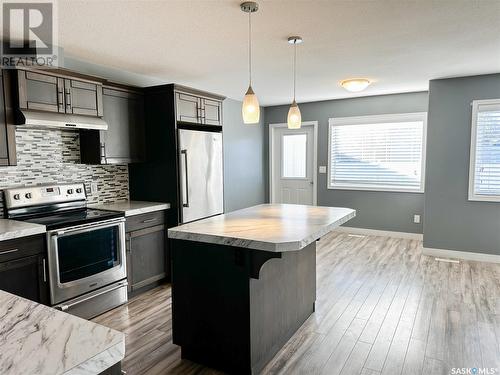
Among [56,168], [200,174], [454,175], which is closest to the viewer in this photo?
[56,168]

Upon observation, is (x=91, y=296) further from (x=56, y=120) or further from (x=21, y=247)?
(x=56, y=120)

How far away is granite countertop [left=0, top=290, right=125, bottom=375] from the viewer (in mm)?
763

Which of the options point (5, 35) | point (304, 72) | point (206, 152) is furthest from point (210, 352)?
point (304, 72)

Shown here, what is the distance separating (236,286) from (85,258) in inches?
61.8

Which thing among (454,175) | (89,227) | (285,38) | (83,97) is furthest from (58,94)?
(454,175)

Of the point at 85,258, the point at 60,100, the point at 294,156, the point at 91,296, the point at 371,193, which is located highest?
the point at 60,100

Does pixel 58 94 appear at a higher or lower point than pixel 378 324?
higher

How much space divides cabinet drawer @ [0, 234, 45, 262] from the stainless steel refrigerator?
1.40 metres

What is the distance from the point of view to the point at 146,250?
3547 millimetres

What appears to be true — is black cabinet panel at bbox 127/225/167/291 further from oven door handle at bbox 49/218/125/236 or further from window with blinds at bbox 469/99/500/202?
window with blinds at bbox 469/99/500/202

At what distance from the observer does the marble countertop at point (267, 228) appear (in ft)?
6.23

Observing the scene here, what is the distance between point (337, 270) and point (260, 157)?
325 cm

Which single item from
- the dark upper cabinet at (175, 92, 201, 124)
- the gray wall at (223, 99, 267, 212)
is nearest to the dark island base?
the dark upper cabinet at (175, 92, 201, 124)

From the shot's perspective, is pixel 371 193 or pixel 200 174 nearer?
pixel 200 174
